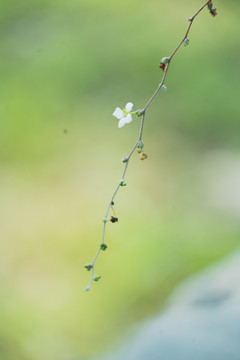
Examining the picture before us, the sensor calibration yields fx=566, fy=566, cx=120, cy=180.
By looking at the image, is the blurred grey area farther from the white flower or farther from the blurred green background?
the white flower

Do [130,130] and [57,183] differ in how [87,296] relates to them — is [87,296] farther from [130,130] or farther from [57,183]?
[130,130]

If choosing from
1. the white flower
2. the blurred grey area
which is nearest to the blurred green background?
the blurred grey area

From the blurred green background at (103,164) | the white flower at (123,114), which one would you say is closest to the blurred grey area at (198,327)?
the blurred green background at (103,164)

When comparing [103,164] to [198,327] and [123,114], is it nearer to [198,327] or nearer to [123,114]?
[198,327]

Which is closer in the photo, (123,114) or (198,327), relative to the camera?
(123,114)

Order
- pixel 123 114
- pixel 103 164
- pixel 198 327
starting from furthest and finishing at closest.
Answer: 1. pixel 103 164
2. pixel 198 327
3. pixel 123 114

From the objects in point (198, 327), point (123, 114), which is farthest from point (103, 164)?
point (123, 114)
